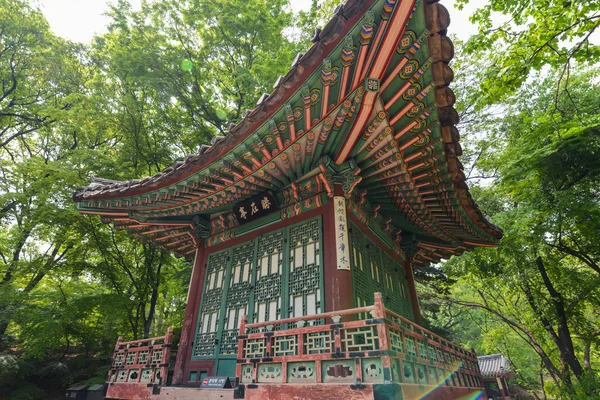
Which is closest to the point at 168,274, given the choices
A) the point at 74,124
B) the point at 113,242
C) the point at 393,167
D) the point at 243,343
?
the point at 113,242

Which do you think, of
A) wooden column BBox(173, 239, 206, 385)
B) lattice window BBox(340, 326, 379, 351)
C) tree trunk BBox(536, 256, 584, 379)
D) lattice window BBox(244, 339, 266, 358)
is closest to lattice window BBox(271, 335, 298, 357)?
lattice window BBox(244, 339, 266, 358)

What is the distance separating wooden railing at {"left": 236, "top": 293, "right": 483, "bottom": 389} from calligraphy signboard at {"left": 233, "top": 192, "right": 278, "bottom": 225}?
2.54m

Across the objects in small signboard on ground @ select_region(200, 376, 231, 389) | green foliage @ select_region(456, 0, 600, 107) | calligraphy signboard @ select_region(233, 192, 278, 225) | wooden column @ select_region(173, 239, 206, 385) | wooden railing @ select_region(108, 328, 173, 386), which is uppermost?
green foliage @ select_region(456, 0, 600, 107)

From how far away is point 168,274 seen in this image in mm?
14586

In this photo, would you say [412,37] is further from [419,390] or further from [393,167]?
[419,390]

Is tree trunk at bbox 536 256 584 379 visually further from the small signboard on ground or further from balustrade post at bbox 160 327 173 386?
balustrade post at bbox 160 327 173 386

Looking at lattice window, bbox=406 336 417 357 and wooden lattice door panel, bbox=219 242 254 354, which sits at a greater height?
wooden lattice door panel, bbox=219 242 254 354

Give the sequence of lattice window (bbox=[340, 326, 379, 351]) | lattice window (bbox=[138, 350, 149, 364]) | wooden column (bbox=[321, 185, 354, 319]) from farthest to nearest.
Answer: lattice window (bbox=[138, 350, 149, 364]) < wooden column (bbox=[321, 185, 354, 319]) < lattice window (bbox=[340, 326, 379, 351])

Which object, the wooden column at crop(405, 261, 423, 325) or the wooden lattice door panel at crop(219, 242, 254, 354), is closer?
the wooden lattice door panel at crop(219, 242, 254, 354)

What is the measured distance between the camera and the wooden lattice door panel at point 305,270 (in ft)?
17.3

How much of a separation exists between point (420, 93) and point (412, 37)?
823 mm

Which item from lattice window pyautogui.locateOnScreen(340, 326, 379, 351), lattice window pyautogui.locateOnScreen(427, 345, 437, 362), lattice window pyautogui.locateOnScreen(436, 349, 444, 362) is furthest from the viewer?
lattice window pyautogui.locateOnScreen(436, 349, 444, 362)

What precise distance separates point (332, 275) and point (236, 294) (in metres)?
2.44

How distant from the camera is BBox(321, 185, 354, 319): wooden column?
15.9 feet
